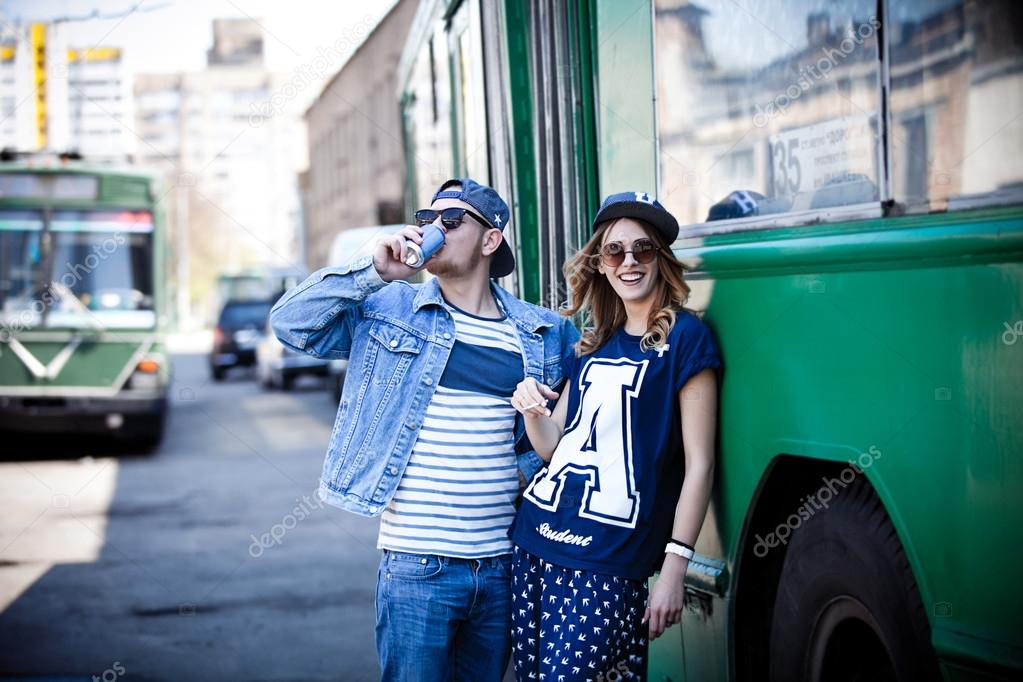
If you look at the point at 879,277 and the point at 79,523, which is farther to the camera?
the point at 79,523

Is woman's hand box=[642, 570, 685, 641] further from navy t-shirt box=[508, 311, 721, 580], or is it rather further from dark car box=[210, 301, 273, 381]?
dark car box=[210, 301, 273, 381]

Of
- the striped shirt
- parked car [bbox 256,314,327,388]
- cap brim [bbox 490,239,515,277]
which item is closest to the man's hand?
the striped shirt

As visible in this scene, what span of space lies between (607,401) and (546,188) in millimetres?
1807

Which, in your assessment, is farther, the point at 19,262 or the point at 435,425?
the point at 19,262

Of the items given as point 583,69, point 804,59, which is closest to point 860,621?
point 804,59

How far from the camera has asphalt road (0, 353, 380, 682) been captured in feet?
18.7

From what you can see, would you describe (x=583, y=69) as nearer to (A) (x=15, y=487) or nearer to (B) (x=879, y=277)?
(B) (x=879, y=277)

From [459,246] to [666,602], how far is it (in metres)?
1.06

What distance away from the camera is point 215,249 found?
92.8 m

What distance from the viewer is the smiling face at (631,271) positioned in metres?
2.91

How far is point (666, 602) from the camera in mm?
2719

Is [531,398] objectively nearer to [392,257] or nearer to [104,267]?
[392,257]

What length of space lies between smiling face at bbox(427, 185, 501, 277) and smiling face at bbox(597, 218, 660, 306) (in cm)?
39
